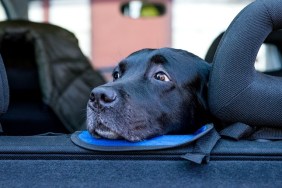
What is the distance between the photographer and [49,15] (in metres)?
6.82

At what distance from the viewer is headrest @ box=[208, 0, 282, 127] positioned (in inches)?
76.5

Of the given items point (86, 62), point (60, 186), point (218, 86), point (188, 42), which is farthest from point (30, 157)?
point (188, 42)

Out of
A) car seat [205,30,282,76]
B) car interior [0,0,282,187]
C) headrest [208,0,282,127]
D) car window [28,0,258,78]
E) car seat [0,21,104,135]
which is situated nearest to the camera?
car interior [0,0,282,187]

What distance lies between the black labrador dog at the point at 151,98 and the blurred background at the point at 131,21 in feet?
3.80

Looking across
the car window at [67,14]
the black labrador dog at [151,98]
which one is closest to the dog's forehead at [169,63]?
the black labrador dog at [151,98]

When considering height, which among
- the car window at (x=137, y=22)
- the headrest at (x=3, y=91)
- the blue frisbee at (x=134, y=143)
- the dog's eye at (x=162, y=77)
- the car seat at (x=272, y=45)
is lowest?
the car window at (x=137, y=22)

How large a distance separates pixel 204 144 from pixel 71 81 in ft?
8.16

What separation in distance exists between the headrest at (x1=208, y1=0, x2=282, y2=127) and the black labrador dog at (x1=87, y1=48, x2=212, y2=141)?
363 mm

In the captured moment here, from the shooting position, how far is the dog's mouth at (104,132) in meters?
2.15

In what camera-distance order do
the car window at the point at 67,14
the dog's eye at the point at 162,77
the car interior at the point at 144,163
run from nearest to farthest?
the car interior at the point at 144,163 < the dog's eye at the point at 162,77 < the car window at the point at 67,14

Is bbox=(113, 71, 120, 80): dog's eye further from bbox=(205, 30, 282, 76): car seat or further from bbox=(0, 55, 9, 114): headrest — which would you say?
bbox=(0, 55, 9, 114): headrest

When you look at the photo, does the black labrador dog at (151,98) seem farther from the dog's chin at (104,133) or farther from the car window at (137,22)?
the car window at (137,22)

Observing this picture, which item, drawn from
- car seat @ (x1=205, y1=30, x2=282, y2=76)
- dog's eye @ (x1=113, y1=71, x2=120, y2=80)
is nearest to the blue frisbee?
dog's eye @ (x1=113, y1=71, x2=120, y2=80)

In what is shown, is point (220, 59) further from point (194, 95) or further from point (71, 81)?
point (71, 81)
